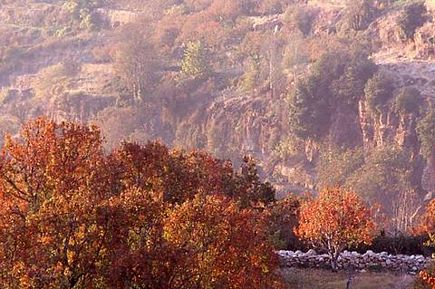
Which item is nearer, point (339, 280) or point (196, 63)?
point (339, 280)

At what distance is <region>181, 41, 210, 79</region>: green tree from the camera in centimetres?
9454

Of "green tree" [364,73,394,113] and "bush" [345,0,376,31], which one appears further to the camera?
"bush" [345,0,376,31]

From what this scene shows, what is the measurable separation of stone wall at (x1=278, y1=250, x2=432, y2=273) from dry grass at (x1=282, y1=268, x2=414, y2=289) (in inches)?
38.0

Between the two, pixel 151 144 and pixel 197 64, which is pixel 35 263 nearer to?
pixel 151 144

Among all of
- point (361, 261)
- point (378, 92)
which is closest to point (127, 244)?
point (361, 261)

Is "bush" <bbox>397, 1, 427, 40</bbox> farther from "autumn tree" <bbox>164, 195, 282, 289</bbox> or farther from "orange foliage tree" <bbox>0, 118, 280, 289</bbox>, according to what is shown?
"autumn tree" <bbox>164, 195, 282, 289</bbox>

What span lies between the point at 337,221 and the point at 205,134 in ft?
208

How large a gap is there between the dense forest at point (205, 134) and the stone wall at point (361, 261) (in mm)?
1563

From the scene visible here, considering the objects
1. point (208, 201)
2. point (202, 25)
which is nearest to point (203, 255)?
point (208, 201)

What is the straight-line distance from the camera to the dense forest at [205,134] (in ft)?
52.4

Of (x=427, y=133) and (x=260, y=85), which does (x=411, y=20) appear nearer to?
(x=427, y=133)

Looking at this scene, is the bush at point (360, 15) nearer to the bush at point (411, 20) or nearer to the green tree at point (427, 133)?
the bush at point (411, 20)

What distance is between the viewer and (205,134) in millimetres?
91812

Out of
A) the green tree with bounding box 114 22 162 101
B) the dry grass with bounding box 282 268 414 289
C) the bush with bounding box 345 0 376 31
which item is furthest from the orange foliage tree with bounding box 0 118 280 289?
the bush with bounding box 345 0 376 31
